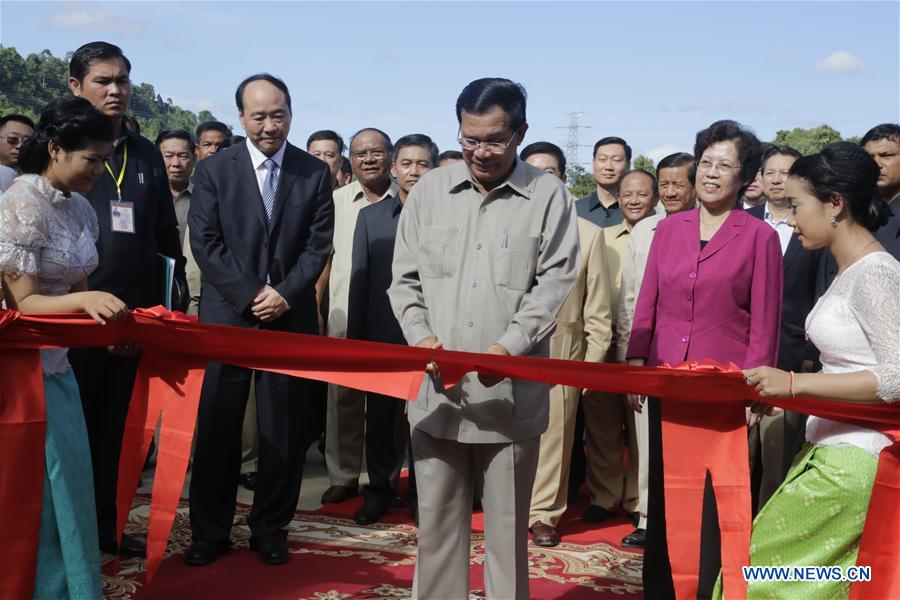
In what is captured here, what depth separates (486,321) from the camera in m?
3.10

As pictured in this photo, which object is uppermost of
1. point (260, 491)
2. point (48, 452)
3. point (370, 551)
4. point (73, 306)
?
point (73, 306)

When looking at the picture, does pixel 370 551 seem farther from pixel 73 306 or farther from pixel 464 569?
pixel 73 306

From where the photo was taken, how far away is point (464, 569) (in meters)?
3.17

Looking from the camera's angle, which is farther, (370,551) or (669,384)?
(370,551)

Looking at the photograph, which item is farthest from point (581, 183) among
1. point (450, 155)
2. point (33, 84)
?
point (450, 155)

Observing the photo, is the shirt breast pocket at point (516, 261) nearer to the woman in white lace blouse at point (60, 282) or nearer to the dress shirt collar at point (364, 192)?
the woman in white lace blouse at point (60, 282)

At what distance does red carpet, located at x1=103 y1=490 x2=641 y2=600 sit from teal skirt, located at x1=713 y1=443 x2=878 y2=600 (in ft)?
4.40

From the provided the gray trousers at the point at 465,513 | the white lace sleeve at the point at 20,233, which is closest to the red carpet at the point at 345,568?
the gray trousers at the point at 465,513

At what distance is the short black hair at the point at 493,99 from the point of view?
303cm

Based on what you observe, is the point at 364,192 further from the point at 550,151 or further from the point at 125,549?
the point at 125,549

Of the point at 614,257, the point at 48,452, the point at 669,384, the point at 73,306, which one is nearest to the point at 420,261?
the point at 669,384

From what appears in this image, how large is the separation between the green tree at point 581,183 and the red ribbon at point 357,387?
24616 millimetres

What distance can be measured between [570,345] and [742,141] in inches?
68.5

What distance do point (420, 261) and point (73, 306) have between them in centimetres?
117
